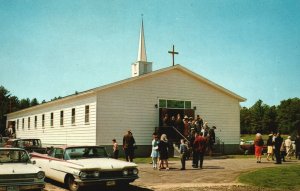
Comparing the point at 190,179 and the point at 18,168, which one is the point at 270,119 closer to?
the point at 190,179

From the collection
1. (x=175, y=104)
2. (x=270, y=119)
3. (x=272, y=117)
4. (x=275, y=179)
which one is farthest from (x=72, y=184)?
(x=272, y=117)

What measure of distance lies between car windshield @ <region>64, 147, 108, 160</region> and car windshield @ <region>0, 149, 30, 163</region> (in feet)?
4.33

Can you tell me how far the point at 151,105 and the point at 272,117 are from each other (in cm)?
10307

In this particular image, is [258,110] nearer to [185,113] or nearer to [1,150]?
[185,113]

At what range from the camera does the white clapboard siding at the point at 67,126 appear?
81.5 ft

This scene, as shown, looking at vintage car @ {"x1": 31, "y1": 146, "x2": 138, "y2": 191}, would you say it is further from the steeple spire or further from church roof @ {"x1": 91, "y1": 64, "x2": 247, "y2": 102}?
the steeple spire

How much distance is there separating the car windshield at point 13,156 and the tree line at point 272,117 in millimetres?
95783

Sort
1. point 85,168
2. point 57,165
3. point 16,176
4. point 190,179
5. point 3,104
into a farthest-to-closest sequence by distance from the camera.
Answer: point 3,104, point 190,179, point 57,165, point 85,168, point 16,176

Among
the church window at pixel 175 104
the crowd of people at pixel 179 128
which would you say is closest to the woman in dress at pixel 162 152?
the crowd of people at pixel 179 128

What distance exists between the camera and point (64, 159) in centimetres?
1204

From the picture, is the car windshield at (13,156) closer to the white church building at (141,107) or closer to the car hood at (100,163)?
the car hood at (100,163)

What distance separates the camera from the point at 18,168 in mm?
10359

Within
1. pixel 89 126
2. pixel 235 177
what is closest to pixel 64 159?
pixel 235 177

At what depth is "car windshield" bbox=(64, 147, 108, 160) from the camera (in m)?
12.2
